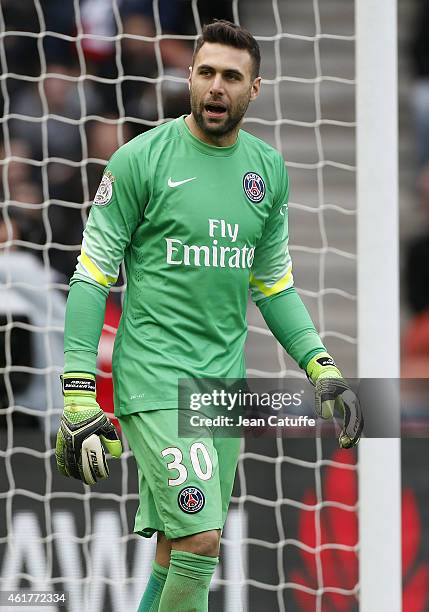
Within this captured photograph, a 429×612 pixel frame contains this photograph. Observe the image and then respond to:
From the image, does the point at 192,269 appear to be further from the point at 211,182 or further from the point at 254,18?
the point at 254,18

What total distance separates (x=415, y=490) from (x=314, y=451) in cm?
48

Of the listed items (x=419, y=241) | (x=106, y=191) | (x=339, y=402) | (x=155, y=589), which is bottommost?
(x=155, y=589)

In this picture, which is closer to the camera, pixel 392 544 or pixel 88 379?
pixel 88 379

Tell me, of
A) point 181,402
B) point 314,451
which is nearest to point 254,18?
point 314,451

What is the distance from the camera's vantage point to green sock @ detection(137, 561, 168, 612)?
3.37 m

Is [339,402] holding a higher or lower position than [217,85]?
lower

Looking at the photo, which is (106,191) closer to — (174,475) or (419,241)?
(174,475)

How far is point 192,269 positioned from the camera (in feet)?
10.9

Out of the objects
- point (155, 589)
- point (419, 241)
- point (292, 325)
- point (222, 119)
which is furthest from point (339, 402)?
point (419, 241)

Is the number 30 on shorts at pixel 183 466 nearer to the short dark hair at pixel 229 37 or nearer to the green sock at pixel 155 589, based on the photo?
the green sock at pixel 155 589

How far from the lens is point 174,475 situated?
3.17m

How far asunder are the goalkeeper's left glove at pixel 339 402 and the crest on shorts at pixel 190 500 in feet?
1.50

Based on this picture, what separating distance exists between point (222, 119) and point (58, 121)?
1.99 meters

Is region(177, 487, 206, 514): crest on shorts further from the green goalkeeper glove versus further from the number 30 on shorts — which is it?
the green goalkeeper glove
